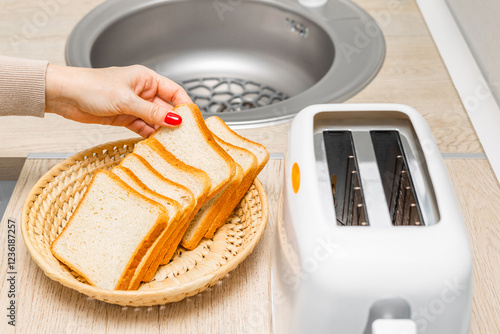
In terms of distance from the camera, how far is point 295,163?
628 millimetres

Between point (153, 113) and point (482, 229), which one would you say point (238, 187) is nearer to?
point (153, 113)

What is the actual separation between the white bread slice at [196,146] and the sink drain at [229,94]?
1.76ft

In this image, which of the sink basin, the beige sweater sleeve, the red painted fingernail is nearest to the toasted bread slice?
the red painted fingernail

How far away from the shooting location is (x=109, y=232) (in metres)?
0.79

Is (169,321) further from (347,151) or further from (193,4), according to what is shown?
(193,4)

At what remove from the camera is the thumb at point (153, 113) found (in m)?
0.90

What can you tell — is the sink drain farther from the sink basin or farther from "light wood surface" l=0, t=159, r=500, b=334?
"light wood surface" l=0, t=159, r=500, b=334

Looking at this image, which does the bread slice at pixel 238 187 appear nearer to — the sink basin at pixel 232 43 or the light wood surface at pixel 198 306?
the light wood surface at pixel 198 306

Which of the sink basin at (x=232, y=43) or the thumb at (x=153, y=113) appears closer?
the thumb at (x=153, y=113)

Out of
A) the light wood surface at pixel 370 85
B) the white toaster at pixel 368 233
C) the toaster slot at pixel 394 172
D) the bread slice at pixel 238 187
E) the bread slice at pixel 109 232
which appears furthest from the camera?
the light wood surface at pixel 370 85

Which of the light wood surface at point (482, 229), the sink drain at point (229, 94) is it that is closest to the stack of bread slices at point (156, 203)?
the light wood surface at point (482, 229)

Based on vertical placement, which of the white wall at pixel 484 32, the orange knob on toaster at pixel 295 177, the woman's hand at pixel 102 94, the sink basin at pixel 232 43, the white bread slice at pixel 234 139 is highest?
the sink basin at pixel 232 43

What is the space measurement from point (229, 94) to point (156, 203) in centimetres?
80

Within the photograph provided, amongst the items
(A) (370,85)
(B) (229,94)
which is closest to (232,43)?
(B) (229,94)
